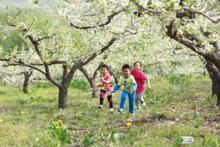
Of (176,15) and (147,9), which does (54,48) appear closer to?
(176,15)

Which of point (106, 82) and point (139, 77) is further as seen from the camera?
point (106, 82)

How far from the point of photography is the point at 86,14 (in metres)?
15.2

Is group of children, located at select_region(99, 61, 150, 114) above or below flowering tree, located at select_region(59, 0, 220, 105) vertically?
below

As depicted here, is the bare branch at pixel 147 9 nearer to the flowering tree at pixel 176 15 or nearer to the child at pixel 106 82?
the flowering tree at pixel 176 15

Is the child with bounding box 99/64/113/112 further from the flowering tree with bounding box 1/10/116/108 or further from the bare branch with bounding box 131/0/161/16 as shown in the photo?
the bare branch with bounding box 131/0/161/16

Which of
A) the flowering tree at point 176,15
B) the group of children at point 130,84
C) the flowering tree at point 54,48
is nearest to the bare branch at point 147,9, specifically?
the flowering tree at point 176,15

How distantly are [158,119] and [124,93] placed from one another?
2072 mm

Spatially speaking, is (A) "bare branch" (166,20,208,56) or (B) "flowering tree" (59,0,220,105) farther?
(A) "bare branch" (166,20,208,56)

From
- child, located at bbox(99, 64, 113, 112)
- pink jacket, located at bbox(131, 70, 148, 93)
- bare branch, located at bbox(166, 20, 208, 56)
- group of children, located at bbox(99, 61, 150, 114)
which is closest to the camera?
bare branch, located at bbox(166, 20, 208, 56)

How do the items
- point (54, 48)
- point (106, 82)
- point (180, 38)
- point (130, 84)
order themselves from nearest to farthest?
point (180, 38)
point (130, 84)
point (106, 82)
point (54, 48)

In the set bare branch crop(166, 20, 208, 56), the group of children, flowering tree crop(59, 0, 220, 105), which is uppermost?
flowering tree crop(59, 0, 220, 105)

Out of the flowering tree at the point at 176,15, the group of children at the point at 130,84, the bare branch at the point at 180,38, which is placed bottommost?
the group of children at the point at 130,84

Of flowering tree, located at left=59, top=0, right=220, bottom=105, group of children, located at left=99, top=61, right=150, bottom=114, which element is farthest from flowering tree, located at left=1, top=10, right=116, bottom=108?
flowering tree, located at left=59, top=0, right=220, bottom=105

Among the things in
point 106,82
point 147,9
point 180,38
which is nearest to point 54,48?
point 106,82
